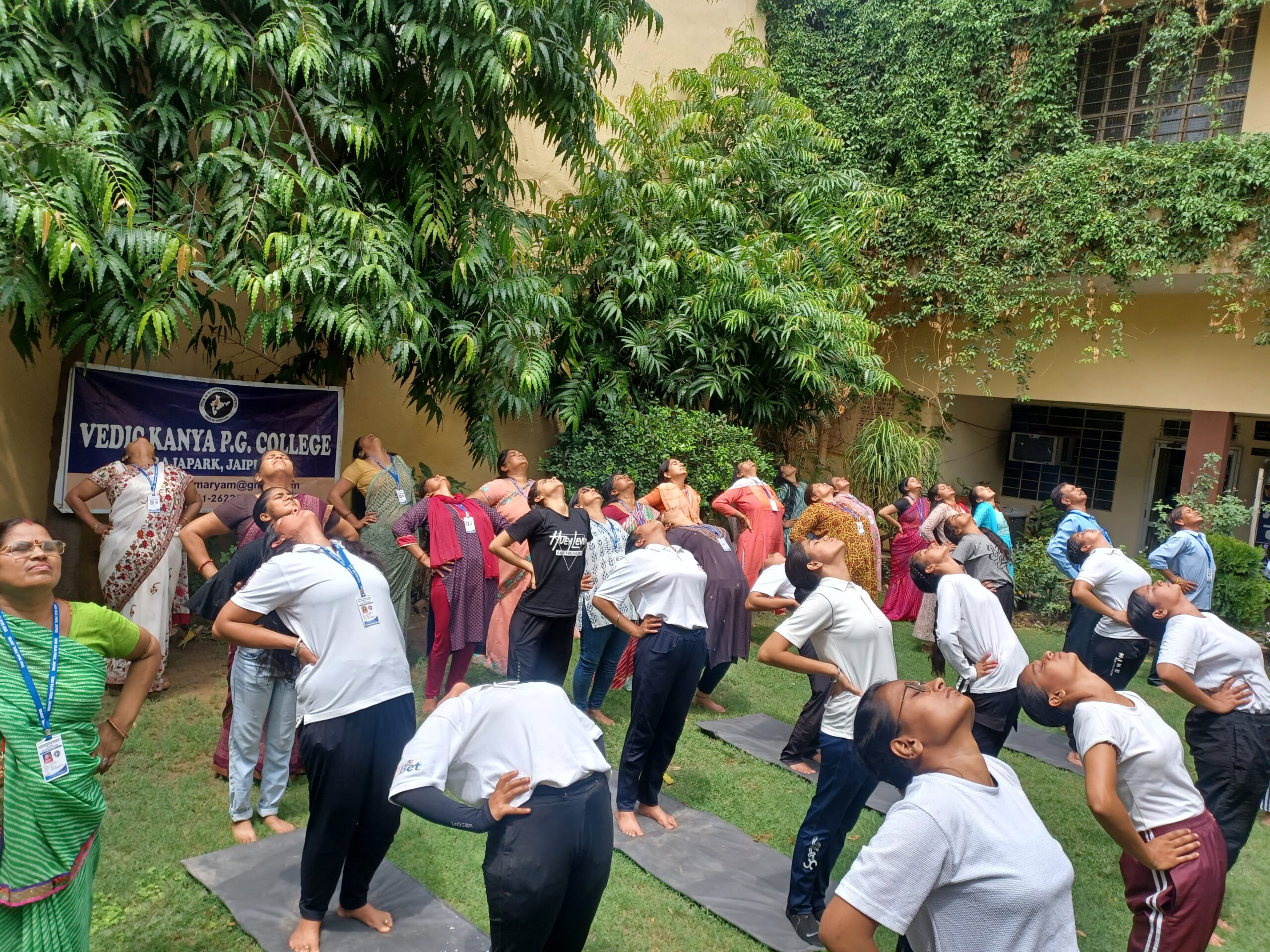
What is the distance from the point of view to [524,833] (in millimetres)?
2461

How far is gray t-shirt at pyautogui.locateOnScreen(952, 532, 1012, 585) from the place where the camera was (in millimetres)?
6824

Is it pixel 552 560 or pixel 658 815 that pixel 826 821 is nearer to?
pixel 658 815

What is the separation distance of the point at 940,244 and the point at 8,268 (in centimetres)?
1094

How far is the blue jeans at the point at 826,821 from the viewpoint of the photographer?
3.69m

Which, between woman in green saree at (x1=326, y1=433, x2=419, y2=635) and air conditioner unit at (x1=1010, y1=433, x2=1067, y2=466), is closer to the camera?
woman in green saree at (x1=326, y1=433, x2=419, y2=635)

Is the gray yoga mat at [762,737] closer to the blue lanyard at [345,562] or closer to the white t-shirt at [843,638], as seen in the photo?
the white t-shirt at [843,638]

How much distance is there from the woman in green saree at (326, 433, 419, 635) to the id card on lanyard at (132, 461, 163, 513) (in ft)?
3.75

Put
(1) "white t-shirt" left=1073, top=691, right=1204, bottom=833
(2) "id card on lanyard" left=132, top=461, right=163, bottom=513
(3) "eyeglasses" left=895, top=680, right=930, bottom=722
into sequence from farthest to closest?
(2) "id card on lanyard" left=132, top=461, right=163, bottom=513 < (1) "white t-shirt" left=1073, top=691, right=1204, bottom=833 < (3) "eyeglasses" left=895, top=680, right=930, bottom=722

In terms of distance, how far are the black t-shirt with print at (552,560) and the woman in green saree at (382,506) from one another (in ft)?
5.19

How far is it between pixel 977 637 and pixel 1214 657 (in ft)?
3.50

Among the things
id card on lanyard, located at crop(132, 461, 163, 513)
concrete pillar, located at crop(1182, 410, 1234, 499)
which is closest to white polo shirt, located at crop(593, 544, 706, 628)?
id card on lanyard, located at crop(132, 461, 163, 513)

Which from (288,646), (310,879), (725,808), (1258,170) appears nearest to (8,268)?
(288,646)

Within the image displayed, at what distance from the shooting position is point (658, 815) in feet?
15.7

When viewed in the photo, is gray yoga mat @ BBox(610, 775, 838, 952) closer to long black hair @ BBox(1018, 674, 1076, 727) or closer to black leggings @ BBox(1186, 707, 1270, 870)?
long black hair @ BBox(1018, 674, 1076, 727)
